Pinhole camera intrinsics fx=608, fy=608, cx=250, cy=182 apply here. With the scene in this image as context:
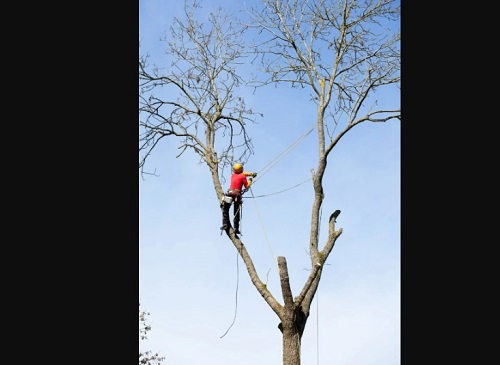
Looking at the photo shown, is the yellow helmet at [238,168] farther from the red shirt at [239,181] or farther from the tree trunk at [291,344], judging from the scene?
the tree trunk at [291,344]

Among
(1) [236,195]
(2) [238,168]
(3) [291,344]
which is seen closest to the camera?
(3) [291,344]

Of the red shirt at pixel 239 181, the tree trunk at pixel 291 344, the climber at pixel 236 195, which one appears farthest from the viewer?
the red shirt at pixel 239 181

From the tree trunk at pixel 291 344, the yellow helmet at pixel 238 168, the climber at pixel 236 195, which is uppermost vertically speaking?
the yellow helmet at pixel 238 168

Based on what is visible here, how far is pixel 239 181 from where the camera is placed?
8.92 m

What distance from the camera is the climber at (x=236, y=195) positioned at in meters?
8.74

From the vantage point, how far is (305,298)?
7781mm

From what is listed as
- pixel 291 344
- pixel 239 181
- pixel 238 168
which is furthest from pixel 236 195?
pixel 291 344

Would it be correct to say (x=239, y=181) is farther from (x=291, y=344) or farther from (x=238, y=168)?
(x=291, y=344)

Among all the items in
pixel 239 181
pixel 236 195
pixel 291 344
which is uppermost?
pixel 239 181

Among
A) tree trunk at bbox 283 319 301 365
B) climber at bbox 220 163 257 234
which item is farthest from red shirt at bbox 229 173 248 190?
tree trunk at bbox 283 319 301 365

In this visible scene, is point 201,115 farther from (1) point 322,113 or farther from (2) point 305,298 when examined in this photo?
(2) point 305,298

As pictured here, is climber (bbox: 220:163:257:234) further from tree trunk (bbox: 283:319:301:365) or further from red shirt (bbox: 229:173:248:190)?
tree trunk (bbox: 283:319:301:365)

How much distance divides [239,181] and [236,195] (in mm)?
222

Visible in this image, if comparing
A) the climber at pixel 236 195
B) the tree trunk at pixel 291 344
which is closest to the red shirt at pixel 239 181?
the climber at pixel 236 195
